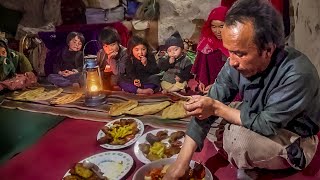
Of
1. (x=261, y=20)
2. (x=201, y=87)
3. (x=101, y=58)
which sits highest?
(x=261, y=20)

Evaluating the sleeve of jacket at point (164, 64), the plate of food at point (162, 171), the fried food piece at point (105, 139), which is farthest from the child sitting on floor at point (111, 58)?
the plate of food at point (162, 171)

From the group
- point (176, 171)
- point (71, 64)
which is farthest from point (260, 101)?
point (71, 64)

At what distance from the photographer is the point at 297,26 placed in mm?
4098

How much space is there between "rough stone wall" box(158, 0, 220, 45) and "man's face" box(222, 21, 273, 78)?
2.84m

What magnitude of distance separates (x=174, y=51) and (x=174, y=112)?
35.6 inches

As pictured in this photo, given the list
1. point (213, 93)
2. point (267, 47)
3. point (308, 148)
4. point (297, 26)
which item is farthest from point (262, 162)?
point (297, 26)

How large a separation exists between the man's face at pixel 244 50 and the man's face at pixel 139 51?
2055mm

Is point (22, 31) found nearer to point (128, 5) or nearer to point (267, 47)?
point (128, 5)

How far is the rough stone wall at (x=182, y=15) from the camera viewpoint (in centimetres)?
511

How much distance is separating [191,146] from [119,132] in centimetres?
102

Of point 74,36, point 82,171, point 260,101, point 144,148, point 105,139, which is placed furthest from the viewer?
point 74,36

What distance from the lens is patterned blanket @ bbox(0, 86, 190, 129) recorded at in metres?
3.60

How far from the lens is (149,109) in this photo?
3.80 meters

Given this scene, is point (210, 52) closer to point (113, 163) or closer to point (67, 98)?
point (67, 98)
